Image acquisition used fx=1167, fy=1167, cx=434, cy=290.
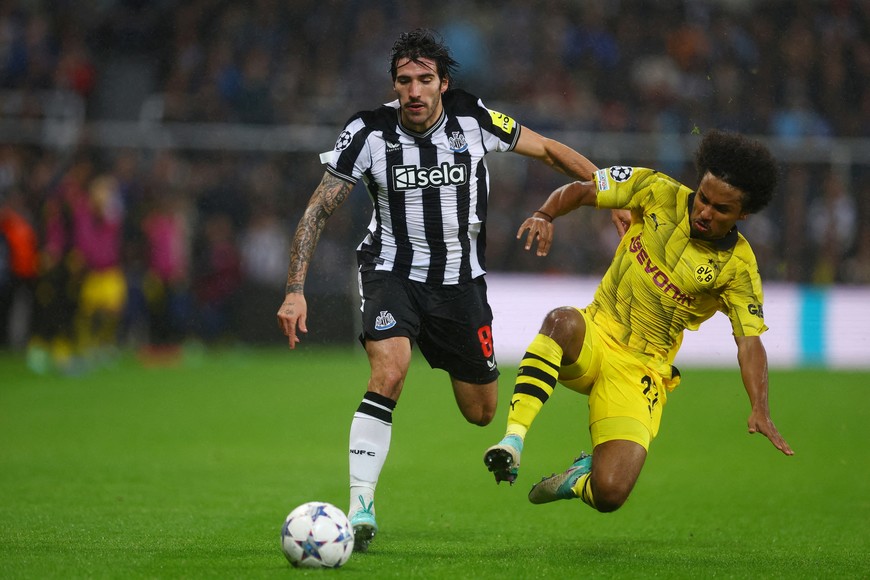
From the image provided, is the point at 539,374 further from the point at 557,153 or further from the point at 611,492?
the point at 557,153

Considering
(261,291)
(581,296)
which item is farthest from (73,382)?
(581,296)

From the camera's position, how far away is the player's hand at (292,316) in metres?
5.77

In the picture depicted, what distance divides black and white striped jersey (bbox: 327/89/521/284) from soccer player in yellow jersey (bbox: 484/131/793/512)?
0.50m

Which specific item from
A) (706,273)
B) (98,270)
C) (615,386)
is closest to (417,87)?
(706,273)

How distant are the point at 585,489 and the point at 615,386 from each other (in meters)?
0.58

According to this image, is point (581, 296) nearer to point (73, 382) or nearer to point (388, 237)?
point (73, 382)

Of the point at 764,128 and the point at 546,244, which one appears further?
the point at 764,128

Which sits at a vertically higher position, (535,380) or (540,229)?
(540,229)

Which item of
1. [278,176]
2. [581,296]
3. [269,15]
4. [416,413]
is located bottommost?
[416,413]

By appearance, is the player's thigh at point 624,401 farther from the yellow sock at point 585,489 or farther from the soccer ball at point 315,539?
the soccer ball at point 315,539

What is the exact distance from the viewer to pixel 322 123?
1792cm

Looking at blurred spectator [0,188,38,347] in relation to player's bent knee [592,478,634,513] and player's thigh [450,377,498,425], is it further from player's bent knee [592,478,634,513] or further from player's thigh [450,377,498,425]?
player's bent knee [592,478,634,513]

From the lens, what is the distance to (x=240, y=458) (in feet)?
31.8

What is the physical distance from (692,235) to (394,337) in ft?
5.44
